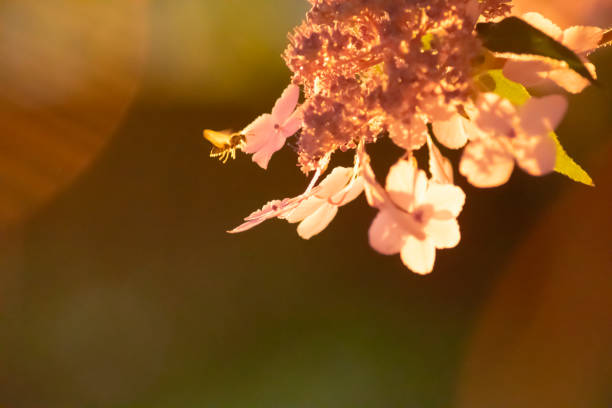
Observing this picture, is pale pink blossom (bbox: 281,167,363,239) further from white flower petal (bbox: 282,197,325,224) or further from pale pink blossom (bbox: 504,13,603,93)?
pale pink blossom (bbox: 504,13,603,93)

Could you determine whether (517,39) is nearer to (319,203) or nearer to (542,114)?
(542,114)

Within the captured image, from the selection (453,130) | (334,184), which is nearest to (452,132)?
(453,130)

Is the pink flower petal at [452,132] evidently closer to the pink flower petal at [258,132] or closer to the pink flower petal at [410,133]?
the pink flower petal at [410,133]

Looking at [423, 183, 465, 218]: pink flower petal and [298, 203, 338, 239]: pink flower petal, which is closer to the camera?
[423, 183, 465, 218]: pink flower petal

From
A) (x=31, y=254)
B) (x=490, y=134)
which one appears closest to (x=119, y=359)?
(x=31, y=254)

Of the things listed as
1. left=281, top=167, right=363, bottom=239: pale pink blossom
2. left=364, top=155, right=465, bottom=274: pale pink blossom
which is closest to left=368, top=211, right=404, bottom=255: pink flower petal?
left=364, top=155, right=465, bottom=274: pale pink blossom

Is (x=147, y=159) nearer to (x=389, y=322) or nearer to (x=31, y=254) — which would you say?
(x=31, y=254)

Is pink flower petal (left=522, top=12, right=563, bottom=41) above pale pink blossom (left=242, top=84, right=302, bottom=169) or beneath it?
beneath
